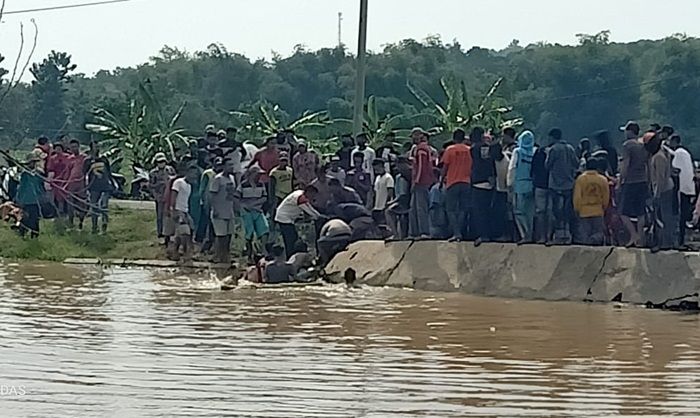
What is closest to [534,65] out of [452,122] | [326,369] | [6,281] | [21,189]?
[452,122]

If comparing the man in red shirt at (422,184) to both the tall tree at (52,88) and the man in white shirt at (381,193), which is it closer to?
the man in white shirt at (381,193)

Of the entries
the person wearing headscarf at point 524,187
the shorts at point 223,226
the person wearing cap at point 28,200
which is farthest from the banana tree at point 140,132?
the person wearing headscarf at point 524,187

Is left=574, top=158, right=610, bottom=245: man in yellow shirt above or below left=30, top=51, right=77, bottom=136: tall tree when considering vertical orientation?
below

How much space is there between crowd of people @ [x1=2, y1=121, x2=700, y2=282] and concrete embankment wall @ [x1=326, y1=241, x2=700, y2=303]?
37 cm

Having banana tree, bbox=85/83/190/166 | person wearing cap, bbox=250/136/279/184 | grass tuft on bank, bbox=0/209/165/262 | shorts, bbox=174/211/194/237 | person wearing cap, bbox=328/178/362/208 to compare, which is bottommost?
grass tuft on bank, bbox=0/209/165/262

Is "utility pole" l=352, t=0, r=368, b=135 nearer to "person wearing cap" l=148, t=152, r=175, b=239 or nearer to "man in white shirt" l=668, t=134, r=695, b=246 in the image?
"person wearing cap" l=148, t=152, r=175, b=239

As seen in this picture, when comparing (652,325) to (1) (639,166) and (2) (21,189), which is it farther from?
(2) (21,189)

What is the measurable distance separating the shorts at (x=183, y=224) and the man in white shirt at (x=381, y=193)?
326 cm

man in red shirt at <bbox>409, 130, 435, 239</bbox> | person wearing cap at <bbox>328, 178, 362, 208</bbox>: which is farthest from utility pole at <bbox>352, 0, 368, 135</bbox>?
man in red shirt at <bbox>409, 130, 435, 239</bbox>

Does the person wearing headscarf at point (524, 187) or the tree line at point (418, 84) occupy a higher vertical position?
the tree line at point (418, 84)

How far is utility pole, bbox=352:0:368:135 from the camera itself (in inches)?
991

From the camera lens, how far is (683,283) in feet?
48.9

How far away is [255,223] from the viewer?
800 inches

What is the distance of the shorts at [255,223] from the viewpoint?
799 inches
